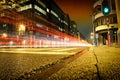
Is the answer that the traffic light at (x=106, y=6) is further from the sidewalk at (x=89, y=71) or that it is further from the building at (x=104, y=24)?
the building at (x=104, y=24)

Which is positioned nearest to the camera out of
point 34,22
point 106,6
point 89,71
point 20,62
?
point 89,71

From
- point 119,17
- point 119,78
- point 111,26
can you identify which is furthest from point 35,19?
point 119,78

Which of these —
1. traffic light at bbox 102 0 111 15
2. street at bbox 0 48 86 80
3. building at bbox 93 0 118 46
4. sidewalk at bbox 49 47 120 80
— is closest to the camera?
sidewalk at bbox 49 47 120 80

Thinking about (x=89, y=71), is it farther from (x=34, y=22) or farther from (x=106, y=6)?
(x=34, y=22)

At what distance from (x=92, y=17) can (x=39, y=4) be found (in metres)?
25.8

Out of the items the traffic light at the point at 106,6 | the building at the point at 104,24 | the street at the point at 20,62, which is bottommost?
the street at the point at 20,62

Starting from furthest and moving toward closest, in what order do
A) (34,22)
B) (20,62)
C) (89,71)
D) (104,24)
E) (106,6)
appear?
(34,22) < (104,24) < (106,6) < (20,62) < (89,71)

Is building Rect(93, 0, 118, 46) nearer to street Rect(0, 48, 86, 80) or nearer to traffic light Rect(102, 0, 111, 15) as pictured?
traffic light Rect(102, 0, 111, 15)

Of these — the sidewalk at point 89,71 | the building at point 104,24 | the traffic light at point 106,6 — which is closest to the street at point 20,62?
the sidewalk at point 89,71

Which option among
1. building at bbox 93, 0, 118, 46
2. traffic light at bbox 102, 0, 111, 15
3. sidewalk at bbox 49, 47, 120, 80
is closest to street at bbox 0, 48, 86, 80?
sidewalk at bbox 49, 47, 120, 80

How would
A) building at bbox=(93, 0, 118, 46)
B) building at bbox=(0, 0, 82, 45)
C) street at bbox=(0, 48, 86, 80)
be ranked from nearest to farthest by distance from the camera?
street at bbox=(0, 48, 86, 80) < building at bbox=(93, 0, 118, 46) < building at bbox=(0, 0, 82, 45)

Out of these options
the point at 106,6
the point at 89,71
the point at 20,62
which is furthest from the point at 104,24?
the point at 89,71

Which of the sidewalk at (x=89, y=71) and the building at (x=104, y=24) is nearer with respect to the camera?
the sidewalk at (x=89, y=71)

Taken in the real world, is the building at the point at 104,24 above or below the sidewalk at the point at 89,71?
above
